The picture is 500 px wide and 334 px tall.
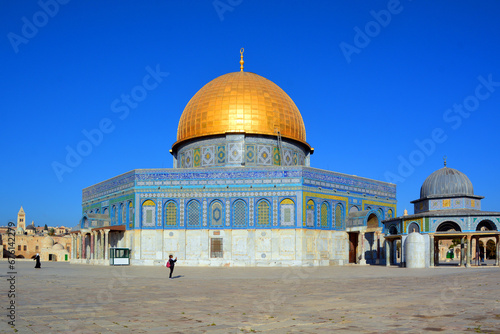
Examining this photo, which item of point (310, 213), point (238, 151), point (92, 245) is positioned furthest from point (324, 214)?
point (92, 245)

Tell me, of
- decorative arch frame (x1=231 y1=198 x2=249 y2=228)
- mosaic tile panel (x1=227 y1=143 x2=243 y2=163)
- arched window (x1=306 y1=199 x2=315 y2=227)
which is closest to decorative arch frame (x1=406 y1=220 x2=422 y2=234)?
arched window (x1=306 y1=199 x2=315 y2=227)

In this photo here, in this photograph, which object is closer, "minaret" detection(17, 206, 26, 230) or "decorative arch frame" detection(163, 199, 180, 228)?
"decorative arch frame" detection(163, 199, 180, 228)

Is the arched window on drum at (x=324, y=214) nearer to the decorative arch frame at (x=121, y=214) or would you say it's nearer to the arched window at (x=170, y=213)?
the arched window at (x=170, y=213)

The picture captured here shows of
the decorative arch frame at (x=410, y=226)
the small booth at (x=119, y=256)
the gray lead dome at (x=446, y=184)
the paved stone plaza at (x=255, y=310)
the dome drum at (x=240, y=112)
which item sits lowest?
the small booth at (x=119, y=256)

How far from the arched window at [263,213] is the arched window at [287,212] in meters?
0.95

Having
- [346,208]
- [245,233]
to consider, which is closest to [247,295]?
[245,233]

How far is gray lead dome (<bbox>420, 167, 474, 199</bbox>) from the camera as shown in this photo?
38219 mm

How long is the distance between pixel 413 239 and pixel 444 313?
22767mm

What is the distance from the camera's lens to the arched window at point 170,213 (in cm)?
3709

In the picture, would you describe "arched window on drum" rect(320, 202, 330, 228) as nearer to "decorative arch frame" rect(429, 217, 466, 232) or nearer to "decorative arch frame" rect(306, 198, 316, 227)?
"decorative arch frame" rect(306, 198, 316, 227)

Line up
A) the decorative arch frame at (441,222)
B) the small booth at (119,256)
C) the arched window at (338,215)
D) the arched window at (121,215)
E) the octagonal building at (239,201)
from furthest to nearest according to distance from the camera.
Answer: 1. the arched window at (121,215)
2. the arched window at (338,215)
3. the small booth at (119,256)
4. the octagonal building at (239,201)
5. the decorative arch frame at (441,222)

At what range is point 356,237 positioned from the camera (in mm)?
40906

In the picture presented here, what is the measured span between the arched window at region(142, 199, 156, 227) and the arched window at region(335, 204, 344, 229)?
13125 millimetres

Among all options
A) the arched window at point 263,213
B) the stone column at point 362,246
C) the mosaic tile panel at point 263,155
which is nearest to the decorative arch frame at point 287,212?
the arched window at point 263,213
